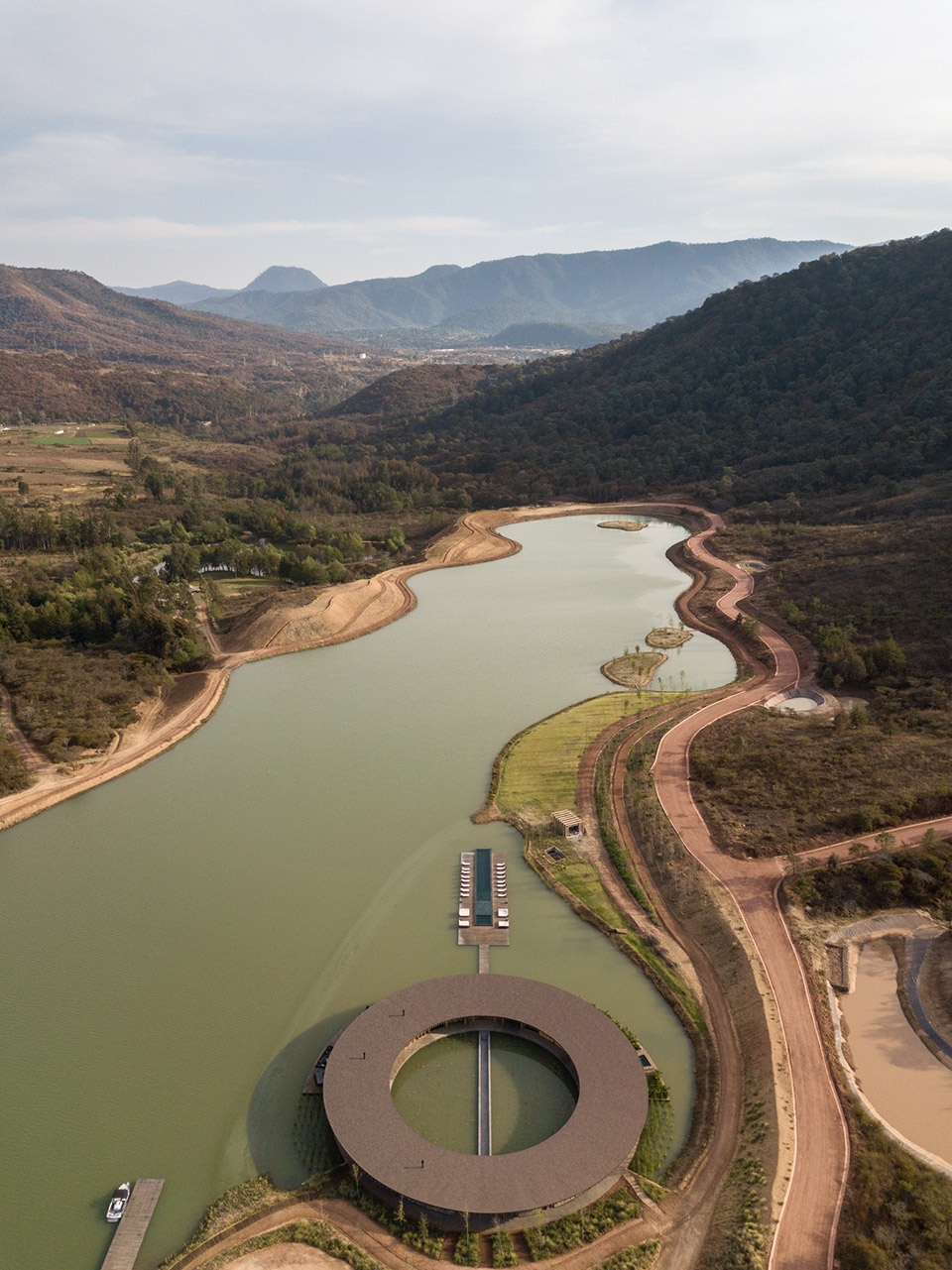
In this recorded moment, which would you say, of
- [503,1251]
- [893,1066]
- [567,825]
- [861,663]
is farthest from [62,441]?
[893,1066]

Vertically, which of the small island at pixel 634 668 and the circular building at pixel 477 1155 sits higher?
the small island at pixel 634 668

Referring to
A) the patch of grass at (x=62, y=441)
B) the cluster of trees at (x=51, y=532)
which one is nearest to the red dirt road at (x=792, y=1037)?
the cluster of trees at (x=51, y=532)

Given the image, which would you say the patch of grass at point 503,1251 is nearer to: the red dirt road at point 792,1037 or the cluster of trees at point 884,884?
the red dirt road at point 792,1037

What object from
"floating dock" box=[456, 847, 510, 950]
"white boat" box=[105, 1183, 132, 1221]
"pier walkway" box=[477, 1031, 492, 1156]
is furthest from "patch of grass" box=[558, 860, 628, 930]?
"white boat" box=[105, 1183, 132, 1221]

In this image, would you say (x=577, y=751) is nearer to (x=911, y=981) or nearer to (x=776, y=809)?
(x=776, y=809)

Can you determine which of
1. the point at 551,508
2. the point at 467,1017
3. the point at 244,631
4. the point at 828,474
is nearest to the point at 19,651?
the point at 244,631

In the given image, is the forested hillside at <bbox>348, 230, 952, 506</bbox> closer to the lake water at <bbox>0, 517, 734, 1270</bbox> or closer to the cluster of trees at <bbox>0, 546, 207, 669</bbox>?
the lake water at <bbox>0, 517, 734, 1270</bbox>
